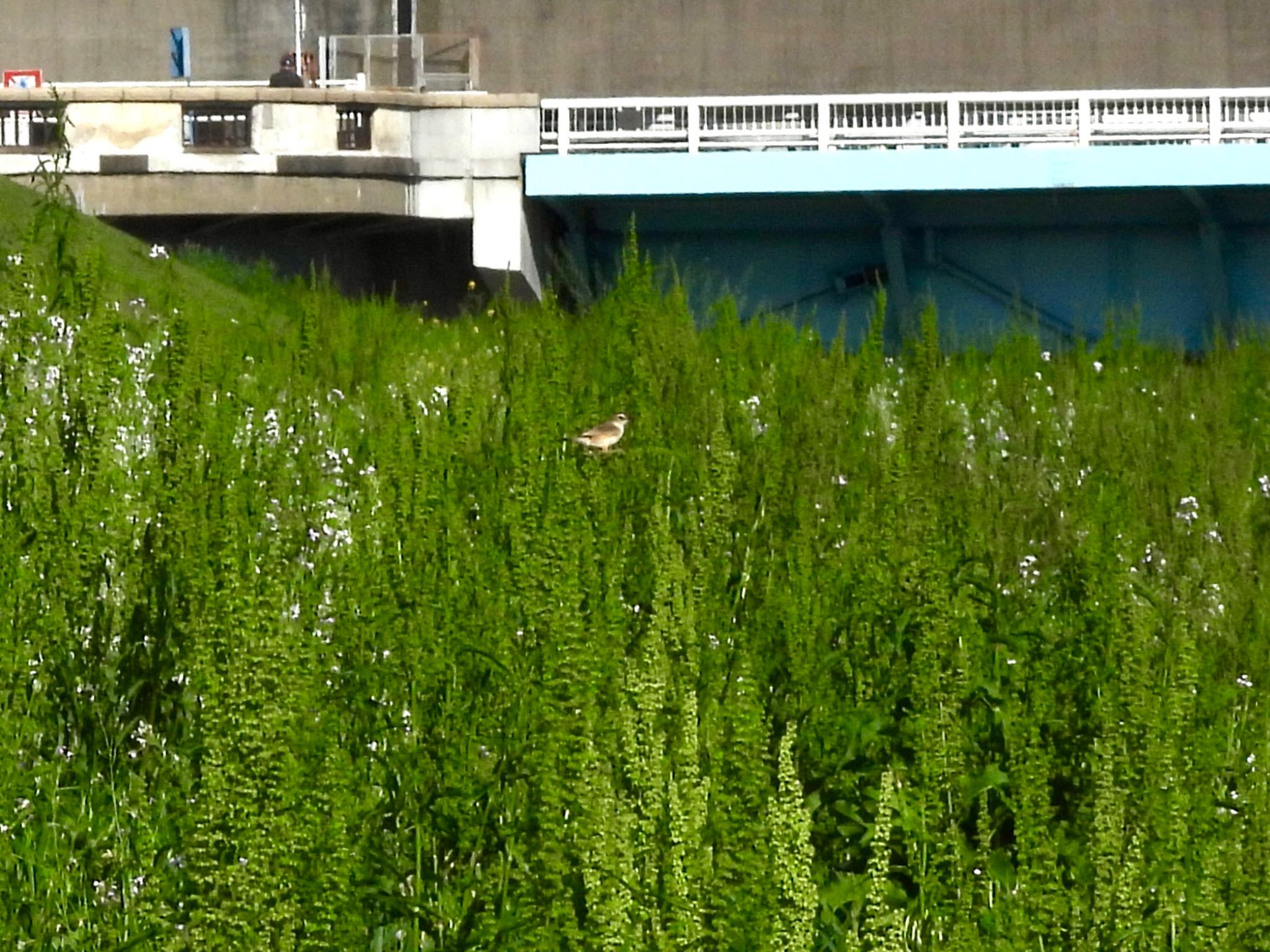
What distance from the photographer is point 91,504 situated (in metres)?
4.59

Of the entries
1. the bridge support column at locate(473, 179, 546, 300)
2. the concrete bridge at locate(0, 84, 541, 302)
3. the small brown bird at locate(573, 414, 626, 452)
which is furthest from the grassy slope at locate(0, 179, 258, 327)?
the bridge support column at locate(473, 179, 546, 300)

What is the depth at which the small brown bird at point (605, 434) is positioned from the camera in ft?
17.4

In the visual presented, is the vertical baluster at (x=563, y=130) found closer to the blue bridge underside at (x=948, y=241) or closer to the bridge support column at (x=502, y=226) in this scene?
the blue bridge underside at (x=948, y=241)

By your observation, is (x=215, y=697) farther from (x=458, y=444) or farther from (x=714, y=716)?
(x=458, y=444)

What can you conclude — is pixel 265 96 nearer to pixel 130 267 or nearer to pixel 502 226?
pixel 502 226

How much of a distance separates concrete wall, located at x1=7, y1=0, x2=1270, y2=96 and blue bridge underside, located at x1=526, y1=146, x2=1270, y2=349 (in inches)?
154

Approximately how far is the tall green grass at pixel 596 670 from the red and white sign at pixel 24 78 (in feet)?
49.7

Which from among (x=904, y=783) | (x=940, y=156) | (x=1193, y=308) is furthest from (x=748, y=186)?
(x=904, y=783)

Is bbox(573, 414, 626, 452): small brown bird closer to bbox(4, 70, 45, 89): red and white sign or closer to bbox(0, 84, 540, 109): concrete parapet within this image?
bbox(0, 84, 540, 109): concrete parapet

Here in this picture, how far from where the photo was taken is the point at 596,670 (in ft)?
12.2

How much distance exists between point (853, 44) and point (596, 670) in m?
19.6

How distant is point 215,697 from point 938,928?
1.33 metres

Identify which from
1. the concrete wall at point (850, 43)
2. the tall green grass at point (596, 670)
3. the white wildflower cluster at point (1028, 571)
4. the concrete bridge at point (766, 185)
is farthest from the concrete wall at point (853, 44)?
the white wildflower cluster at point (1028, 571)

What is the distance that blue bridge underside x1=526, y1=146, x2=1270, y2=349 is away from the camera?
58.9 feet
